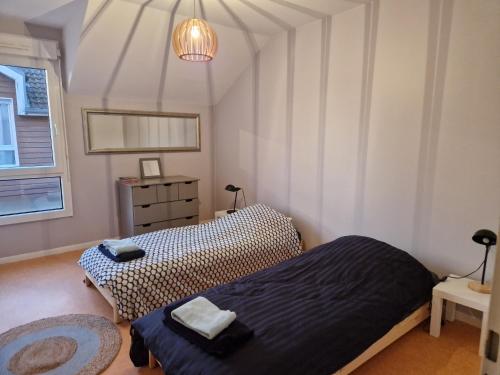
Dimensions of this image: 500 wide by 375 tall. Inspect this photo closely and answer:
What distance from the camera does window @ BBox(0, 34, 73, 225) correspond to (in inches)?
128

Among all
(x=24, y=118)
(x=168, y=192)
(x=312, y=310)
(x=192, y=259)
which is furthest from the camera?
(x=168, y=192)

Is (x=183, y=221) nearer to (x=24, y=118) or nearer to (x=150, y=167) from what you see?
(x=150, y=167)

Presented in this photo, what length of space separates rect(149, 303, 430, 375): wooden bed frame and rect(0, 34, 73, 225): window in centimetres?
253

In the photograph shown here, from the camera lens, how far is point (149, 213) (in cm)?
372

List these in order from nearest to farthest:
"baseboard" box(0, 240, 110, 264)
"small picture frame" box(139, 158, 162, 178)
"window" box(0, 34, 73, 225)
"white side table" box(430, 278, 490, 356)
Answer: "white side table" box(430, 278, 490, 356)
"window" box(0, 34, 73, 225)
"baseboard" box(0, 240, 110, 264)
"small picture frame" box(139, 158, 162, 178)

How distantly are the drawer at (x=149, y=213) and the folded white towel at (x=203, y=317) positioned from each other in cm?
208

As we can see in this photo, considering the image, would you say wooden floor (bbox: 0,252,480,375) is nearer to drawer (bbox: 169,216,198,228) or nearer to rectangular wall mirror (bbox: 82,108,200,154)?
drawer (bbox: 169,216,198,228)

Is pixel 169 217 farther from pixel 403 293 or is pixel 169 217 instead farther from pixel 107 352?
pixel 403 293

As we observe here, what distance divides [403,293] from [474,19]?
1891 millimetres

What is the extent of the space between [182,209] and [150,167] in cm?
70

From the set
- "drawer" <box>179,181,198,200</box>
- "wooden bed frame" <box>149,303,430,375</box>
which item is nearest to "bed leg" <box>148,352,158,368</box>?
"wooden bed frame" <box>149,303,430,375</box>

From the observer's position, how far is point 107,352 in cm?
202

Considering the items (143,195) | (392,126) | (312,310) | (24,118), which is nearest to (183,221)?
(143,195)

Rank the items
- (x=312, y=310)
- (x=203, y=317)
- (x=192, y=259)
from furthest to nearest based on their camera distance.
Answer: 1. (x=192, y=259)
2. (x=312, y=310)
3. (x=203, y=317)
